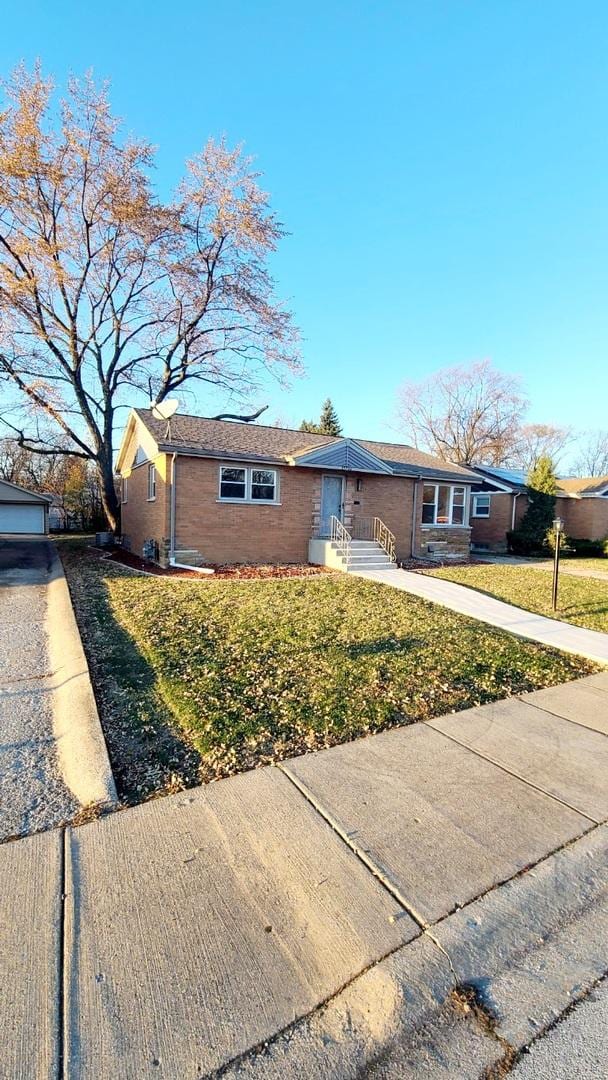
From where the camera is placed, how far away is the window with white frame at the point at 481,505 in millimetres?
22078

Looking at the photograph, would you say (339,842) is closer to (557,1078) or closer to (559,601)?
(557,1078)

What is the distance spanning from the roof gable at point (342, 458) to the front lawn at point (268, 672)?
5.74 metres

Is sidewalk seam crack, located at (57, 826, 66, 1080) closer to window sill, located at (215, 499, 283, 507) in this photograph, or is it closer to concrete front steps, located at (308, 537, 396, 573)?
concrete front steps, located at (308, 537, 396, 573)

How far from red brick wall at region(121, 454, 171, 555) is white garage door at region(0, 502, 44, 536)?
12.5 m

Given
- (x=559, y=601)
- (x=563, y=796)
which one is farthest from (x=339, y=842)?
(x=559, y=601)

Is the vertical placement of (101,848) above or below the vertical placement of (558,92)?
below

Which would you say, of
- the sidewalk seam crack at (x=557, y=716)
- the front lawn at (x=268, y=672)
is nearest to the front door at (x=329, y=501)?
the front lawn at (x=268, y=672)

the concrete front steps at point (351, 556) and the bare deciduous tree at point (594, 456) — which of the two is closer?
the concrete front steps at point (351, 556)

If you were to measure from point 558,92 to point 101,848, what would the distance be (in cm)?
1353

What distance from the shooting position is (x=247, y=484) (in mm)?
12883

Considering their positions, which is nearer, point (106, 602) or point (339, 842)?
point (339, 842)

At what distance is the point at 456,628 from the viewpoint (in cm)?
678

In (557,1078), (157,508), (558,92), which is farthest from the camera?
(157,508)

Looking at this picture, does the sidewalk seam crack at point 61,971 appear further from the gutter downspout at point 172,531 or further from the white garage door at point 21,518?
the white garage door at point 21,518
